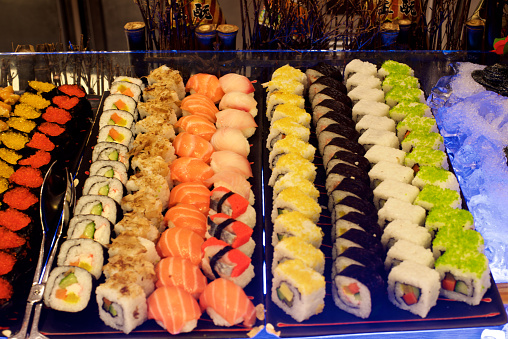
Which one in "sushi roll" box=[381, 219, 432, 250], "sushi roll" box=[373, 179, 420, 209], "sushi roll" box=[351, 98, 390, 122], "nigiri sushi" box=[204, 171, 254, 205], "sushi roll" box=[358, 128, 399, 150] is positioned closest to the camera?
"sushi roll" box=[381, 219, 432, 250]

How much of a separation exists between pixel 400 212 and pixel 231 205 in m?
0.88

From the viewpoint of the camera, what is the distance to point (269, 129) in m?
3.47

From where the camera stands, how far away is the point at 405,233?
2.54 meters

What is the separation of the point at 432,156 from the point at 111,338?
1.98 meters

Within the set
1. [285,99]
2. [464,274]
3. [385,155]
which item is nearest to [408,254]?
[464,274]

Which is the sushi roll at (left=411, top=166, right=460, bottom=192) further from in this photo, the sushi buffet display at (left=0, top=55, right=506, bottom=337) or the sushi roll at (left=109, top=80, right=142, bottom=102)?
the sushi roll at (left=109, top=80, right=142, bottom=102)

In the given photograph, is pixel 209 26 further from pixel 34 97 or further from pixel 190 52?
pixel 34 97

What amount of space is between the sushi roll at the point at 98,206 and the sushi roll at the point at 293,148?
0.99 meters

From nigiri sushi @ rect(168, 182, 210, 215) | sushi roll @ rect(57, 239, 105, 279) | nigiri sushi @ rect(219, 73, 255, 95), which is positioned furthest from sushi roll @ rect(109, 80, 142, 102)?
sushi roll @ rect(57, 239, 105, 279)

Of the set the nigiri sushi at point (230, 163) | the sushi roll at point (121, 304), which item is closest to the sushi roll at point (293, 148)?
the nigiri sushi at point (230, 163)

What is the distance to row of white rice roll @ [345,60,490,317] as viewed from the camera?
2363 millimetres

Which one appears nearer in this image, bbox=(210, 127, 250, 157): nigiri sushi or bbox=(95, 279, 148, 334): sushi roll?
bbox=(95, 279, 148, 334): sushi roll

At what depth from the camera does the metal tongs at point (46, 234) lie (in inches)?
93.0

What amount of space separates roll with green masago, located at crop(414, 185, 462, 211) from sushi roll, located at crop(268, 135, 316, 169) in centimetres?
69
